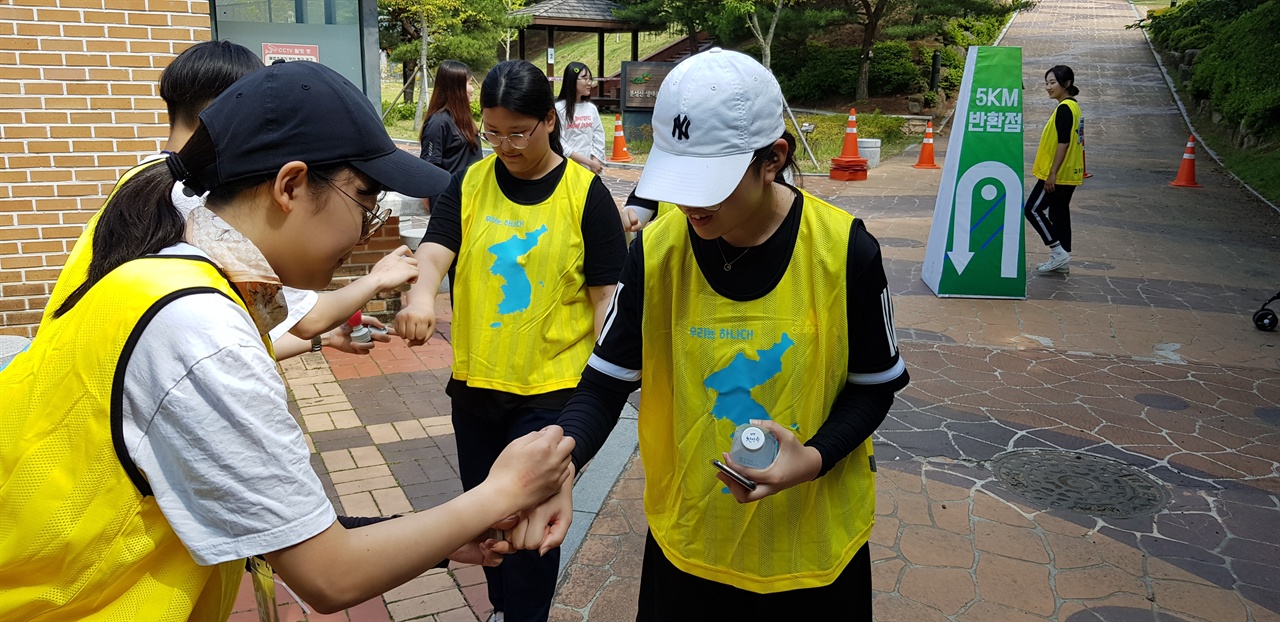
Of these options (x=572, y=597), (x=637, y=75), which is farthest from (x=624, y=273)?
(x=637, y=75)

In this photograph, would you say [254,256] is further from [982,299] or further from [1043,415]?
[982,299]

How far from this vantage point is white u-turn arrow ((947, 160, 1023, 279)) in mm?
8742

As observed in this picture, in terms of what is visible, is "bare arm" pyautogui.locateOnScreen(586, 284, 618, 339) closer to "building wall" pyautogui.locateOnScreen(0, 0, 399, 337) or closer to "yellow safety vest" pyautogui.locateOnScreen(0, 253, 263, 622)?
"yellow safety vest" pyautogui.locateOnScreen(0, 253, 263, 622)

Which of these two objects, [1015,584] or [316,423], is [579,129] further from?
[1015,584]

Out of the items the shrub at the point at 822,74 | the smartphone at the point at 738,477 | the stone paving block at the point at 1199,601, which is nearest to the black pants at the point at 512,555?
the smartphone at the point at 738,477

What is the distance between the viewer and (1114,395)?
6.40 m

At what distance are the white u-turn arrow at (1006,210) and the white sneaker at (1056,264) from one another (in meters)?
1.16

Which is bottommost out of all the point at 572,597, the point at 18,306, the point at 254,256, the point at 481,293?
the point at 572,597

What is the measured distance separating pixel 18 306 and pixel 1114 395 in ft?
22.8

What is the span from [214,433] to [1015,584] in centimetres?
361

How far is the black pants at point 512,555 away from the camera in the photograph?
324cm

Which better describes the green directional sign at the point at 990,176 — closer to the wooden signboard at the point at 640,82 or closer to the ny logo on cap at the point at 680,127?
the ny logo on cap at the point at 680,127

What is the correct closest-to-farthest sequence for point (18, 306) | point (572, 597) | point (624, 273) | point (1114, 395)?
point (624, 273)
point (572, 597)
point (18, 306)
point (1114, 395)

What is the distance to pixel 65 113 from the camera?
5.58m
